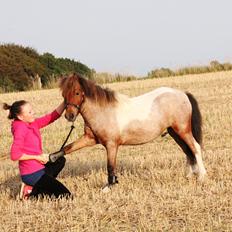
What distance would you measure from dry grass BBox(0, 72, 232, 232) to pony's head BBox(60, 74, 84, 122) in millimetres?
1148

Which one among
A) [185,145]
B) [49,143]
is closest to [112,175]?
[185,145]

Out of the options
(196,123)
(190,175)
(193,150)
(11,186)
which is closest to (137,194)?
(190,175)

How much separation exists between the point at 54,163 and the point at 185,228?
2.83 meters

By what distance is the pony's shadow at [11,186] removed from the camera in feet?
25.7

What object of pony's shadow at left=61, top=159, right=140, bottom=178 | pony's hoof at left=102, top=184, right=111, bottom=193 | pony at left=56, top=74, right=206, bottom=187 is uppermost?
pony at left=56, top=74, right=206, bottom=187

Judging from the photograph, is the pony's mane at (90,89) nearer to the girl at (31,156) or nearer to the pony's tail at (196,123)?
the girl at (31,156)

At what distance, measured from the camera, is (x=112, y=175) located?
749cm

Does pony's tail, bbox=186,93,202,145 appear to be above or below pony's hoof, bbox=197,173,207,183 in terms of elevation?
above

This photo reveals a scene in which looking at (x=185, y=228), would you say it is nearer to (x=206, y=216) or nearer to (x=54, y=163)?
(x=206, y=216)

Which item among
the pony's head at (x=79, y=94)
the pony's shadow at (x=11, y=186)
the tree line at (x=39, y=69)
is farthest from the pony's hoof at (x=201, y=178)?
the tree line at (x=39, y=69)

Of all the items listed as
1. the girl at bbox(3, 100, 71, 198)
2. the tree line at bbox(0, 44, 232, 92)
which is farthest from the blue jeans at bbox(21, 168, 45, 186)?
the tree line at bbox(0, 44, 232, 92)

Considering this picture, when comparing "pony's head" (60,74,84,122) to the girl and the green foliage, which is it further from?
the green foliage

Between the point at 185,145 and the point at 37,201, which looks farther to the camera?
the point at 185,145

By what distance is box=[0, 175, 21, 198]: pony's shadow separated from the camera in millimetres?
7840
